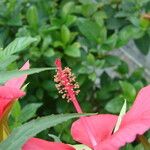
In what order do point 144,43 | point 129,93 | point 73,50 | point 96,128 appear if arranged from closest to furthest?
point 96,128 < point 129,93 < point 73,50 < point 144,43

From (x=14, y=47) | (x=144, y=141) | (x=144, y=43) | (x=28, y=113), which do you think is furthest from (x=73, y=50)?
(x=144, y=141)

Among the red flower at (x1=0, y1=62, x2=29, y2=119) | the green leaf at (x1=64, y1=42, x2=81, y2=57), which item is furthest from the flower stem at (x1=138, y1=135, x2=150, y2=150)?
the green leaf at (x1=64, y1=42, x2=81, y2=57)

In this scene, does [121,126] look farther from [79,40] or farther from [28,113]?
[79,40]

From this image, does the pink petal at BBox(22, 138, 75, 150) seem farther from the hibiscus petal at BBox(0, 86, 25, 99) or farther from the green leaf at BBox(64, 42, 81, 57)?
the green leaf at BBox(64, 42, 81, 57)

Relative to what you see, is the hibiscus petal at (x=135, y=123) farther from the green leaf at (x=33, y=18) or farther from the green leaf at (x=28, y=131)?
the green leaf at (x=33, y=18)

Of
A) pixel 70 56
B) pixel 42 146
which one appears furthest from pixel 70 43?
pixel 42 146

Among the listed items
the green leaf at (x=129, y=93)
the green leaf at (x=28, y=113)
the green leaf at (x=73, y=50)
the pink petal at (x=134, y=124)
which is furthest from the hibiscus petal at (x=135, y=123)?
the green leaf at (x=73, y=50)
